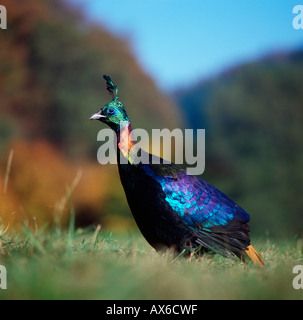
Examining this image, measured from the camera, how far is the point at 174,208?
4238 millimetres

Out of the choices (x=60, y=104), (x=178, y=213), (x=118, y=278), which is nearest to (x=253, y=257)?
(x=178, y=213)

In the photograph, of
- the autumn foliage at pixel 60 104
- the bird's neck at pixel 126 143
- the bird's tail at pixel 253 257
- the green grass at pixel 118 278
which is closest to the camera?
the green grass at pixel 118 278

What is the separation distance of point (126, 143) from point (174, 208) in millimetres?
874

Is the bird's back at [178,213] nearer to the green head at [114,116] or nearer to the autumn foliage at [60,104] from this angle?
the green head at [114,116]

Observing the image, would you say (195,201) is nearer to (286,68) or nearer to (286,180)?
(286,180)

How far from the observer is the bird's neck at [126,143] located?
4.44 metres

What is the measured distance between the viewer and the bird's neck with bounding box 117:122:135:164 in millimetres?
4441

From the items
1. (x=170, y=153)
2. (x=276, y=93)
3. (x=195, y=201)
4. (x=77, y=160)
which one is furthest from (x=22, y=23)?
(x=195, y=201)

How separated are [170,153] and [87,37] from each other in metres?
13.4

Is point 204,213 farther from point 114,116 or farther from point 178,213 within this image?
point 114,116

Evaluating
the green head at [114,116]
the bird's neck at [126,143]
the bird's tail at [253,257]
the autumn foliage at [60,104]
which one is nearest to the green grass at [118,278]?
the bird's tail at [253,257]

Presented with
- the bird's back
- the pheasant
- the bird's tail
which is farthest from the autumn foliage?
the bird's tail

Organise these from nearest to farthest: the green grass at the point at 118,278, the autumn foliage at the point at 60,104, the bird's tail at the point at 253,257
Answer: the green grass at the point at 118,278 → the bird's tail at the point at 253,257 → the autumn foliage at the point at 60,104

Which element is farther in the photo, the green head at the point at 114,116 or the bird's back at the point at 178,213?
the green head at the point at 114,116
